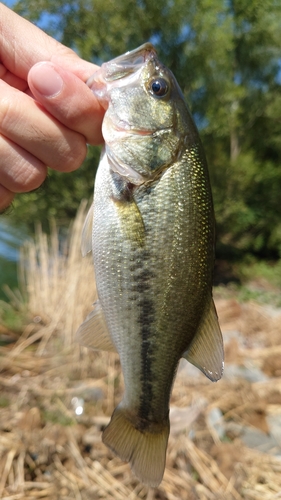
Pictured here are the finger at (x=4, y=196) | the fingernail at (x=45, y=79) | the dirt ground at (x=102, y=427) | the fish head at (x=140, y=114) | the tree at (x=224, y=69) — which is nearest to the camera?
the fingernail at (x=45, y=79)

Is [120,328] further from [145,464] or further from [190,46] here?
[190,46]

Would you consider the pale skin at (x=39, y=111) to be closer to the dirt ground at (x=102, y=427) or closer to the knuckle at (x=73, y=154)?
the knuckle at (x=73, y=154)

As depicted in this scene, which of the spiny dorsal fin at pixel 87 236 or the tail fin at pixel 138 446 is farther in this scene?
the spiny dorsal fin at pixel 87 236

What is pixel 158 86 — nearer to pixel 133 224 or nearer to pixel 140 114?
pixel 140 114

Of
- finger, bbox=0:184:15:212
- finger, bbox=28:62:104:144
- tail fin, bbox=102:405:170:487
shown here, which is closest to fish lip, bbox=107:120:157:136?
finger, bbox=28:62:104:144

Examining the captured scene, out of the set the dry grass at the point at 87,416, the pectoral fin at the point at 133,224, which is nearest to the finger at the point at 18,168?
the pectoral fin at the point at 133,224

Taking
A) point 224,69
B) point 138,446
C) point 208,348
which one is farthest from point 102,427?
point 224,69

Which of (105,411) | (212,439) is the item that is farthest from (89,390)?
(212,439)

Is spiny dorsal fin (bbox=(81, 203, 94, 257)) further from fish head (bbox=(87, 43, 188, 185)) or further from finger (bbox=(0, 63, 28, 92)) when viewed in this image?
finger (bbox=(0, 63, 28, 92))
